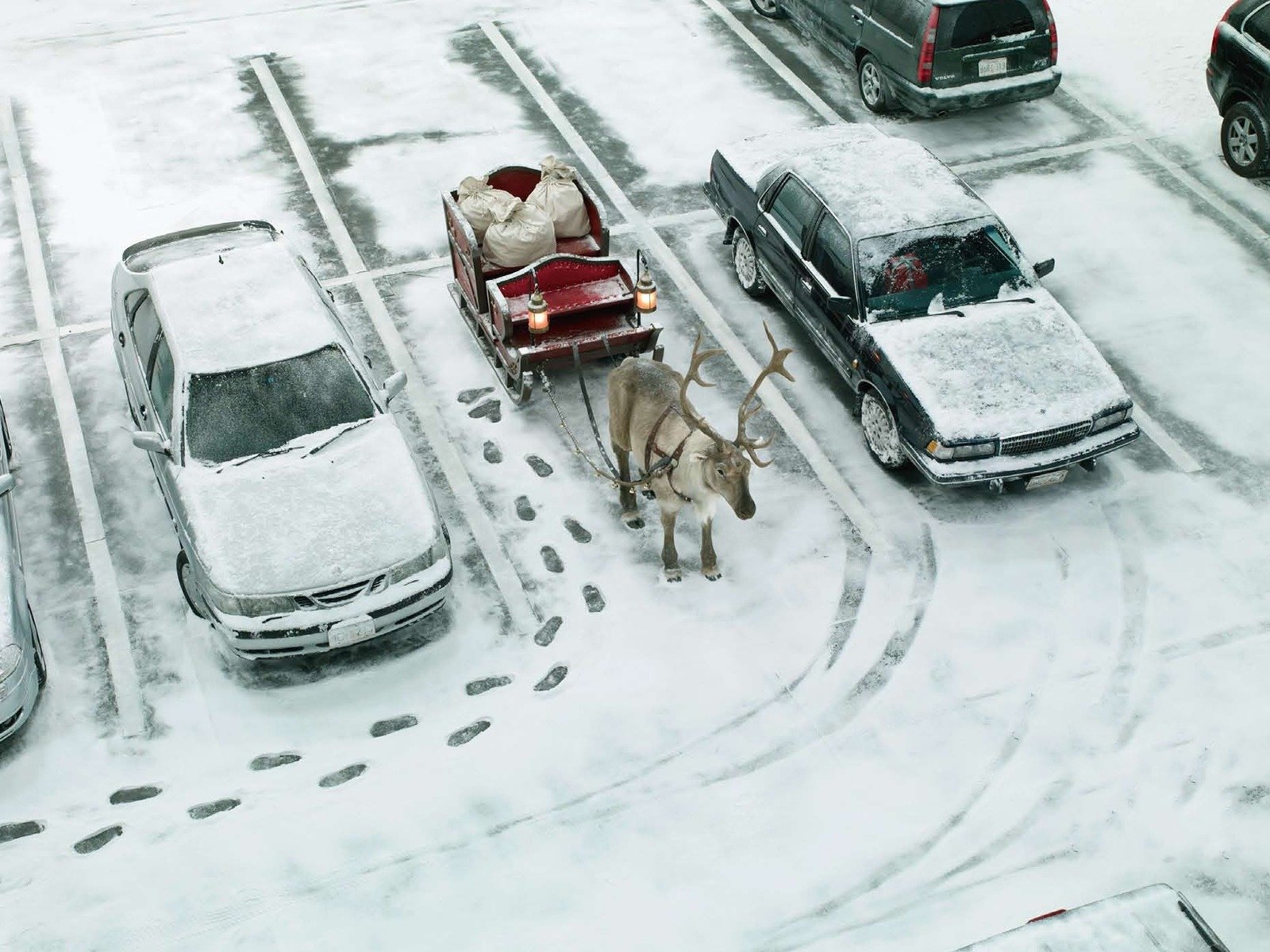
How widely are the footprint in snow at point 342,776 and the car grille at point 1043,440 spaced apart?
5.29 metres

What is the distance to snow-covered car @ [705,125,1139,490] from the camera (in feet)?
33.5

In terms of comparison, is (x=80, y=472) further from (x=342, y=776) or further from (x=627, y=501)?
(x=627, y=501)

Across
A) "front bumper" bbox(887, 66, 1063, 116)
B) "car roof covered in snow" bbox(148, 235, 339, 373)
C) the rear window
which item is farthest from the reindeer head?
the rear window

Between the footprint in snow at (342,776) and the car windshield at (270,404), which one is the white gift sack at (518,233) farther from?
the footprint in snow at (342,776)

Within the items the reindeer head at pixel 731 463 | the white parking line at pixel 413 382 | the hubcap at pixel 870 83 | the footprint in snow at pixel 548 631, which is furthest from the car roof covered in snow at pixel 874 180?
the footprint in snow at pixel 548 631

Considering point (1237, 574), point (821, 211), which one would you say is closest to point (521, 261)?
point (821, 211)

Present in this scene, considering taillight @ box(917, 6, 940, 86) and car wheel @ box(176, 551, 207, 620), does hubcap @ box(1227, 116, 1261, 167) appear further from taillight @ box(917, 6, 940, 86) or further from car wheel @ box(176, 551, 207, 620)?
car wheel @ box(176, 551, 207, 620)

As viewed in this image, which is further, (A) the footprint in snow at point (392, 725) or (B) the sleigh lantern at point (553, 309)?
(B) the sleigh lantern at point (553, 309)

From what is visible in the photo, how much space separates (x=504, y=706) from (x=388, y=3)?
12705mm

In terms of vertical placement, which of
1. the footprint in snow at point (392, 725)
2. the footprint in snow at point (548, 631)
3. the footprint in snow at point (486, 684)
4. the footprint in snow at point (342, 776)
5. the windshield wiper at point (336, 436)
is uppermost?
the windshield wiper at point (336, 436)

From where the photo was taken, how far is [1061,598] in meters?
9.85

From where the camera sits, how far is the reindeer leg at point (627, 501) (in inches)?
410

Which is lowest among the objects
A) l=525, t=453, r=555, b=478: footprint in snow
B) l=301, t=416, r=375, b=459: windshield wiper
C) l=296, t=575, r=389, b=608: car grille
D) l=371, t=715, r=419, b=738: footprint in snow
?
l=371, t=715, r=419, b=738: footprint in snow

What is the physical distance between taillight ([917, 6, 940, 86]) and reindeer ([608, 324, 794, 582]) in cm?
647
